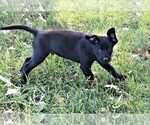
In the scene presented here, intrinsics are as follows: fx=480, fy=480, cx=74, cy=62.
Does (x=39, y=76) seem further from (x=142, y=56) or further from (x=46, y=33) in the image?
(x=142, y=56)

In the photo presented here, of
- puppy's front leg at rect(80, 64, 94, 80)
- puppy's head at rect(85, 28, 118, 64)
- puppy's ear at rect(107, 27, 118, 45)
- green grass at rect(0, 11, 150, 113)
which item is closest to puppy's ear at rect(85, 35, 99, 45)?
puppy's head at rect(85, 28, 118, 64)

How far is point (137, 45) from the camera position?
519cm

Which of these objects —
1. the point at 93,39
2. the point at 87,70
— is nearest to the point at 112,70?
the point at 87,70

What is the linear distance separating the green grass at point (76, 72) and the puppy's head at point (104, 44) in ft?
1.00

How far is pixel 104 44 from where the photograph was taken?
4121mm

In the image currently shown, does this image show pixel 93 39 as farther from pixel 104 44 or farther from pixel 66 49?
pixel 66 49

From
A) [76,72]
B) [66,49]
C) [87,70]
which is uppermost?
[66,49]

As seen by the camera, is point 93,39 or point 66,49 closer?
point 93,39

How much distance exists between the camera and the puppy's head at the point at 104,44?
4.10 metres

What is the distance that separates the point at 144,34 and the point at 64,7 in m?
1.24

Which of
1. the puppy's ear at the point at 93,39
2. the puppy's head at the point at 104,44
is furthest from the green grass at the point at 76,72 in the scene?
the puppy's ear at the point at 93,39

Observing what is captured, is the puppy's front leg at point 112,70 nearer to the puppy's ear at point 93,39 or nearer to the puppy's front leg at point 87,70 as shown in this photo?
the puppy's front leg at point 87,70

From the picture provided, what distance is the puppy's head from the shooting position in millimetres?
4098

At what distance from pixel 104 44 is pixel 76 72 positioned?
0.63 metres
